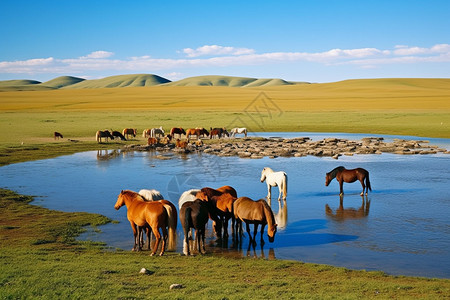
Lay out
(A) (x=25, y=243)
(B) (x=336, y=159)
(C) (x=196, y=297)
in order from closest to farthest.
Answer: (C) (x=196, y=297) → (A) (x=25, y=243) → (B) (x=336, y=159)

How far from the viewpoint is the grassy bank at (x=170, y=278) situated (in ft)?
24.6

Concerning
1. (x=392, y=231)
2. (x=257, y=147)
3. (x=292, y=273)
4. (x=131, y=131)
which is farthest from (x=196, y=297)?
(x=131, y=131)

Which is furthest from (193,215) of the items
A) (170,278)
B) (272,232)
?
(170,278)

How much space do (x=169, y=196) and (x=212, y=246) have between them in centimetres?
576

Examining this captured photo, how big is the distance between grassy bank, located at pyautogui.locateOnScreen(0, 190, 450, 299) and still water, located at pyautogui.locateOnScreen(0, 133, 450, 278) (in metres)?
0.92

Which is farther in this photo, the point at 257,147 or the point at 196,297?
the point at 257,147

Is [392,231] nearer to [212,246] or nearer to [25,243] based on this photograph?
[212,246]

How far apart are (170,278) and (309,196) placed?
9.45m

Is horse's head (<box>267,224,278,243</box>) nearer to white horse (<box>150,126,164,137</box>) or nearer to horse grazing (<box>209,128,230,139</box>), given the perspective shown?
horse grazing (<box>209,128,230,139</box>)

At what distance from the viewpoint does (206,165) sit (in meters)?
24.3

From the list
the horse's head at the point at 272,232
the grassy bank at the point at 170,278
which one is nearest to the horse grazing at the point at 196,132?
the grassy bank at the point at 170,278

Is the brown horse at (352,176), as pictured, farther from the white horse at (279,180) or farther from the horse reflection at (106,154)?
the horse reflection at (106,154)

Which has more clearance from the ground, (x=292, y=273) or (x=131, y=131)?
(x=131, y=131)

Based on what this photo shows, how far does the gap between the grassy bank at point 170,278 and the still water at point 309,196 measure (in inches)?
36.2
